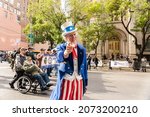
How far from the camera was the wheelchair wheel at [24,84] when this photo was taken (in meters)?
10.8

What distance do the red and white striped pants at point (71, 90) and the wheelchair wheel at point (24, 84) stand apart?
6.29m

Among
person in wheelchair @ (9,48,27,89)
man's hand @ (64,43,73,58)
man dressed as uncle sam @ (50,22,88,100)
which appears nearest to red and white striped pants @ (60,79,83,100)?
man dressed as uncle sam @ (50,22,88,100)

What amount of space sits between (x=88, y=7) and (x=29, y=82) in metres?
24.9

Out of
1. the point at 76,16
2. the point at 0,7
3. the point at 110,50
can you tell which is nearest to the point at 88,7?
the point at 76,16

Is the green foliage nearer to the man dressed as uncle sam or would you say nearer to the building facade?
the building facade

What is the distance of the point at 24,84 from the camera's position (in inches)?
432

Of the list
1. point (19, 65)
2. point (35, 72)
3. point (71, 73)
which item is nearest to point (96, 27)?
point (19, 65)

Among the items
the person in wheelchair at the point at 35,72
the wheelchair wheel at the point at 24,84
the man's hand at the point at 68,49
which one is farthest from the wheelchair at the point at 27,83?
the man's hand at the point at 68,49

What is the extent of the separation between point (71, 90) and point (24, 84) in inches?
259

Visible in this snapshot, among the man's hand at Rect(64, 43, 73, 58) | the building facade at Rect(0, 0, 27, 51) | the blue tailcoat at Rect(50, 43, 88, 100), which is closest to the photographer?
the man's hand at Rect(64, 43, 73, 58)

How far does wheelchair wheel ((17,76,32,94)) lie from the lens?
35.5ft

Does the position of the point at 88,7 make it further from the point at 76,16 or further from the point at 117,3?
the point at 117,3

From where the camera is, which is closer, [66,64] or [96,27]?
[66,64]

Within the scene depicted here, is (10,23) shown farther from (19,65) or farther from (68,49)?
(68,49)
